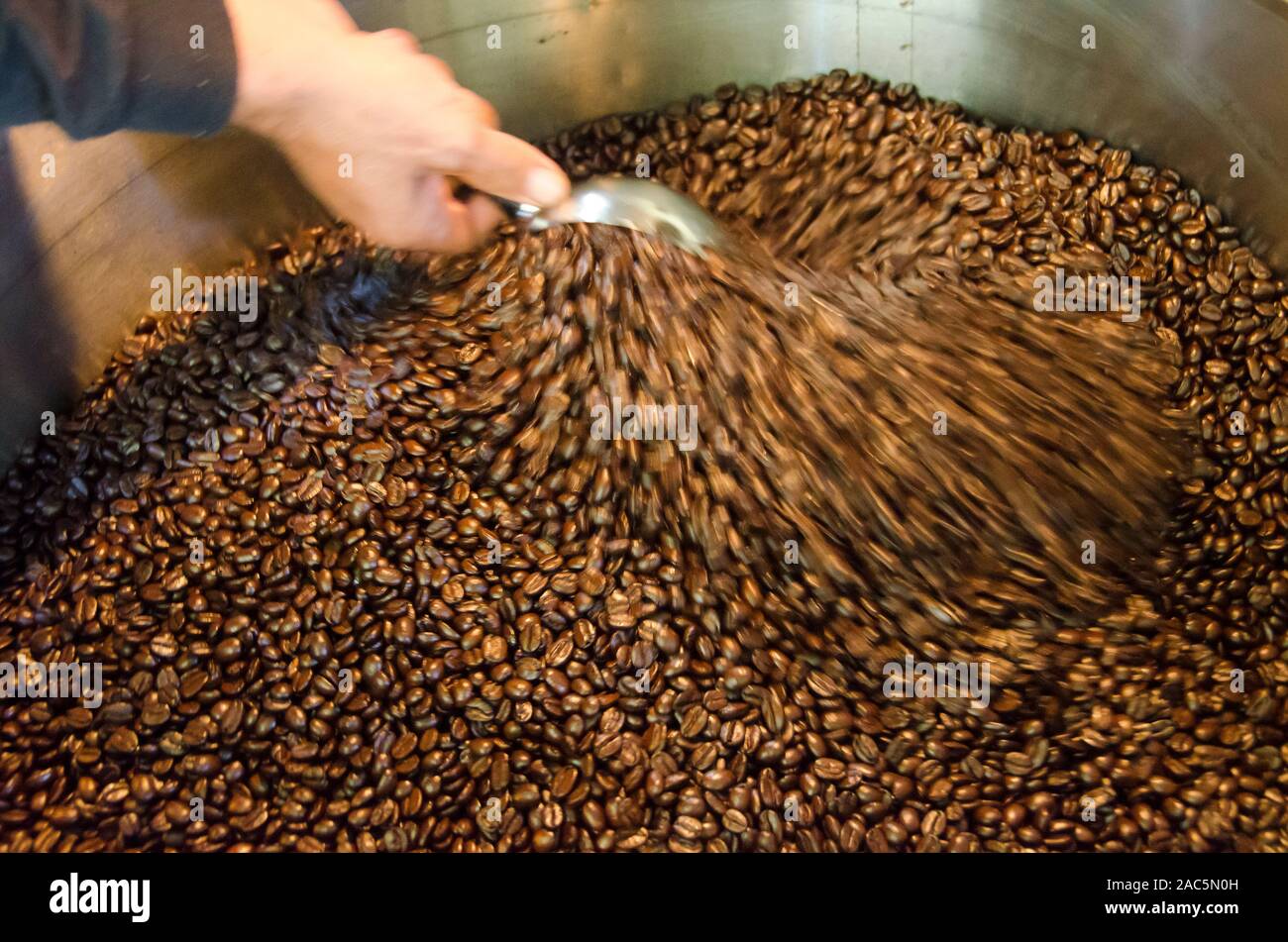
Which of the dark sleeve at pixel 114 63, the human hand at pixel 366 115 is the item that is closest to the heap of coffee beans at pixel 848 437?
the human hand at pixel 366 115

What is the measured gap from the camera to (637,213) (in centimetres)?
200

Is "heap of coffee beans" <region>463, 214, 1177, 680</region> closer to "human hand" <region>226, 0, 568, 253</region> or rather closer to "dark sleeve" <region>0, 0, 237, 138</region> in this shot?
"human hand" <region>226, 0, 568, 253</region>

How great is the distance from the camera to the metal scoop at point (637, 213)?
197 centimetres

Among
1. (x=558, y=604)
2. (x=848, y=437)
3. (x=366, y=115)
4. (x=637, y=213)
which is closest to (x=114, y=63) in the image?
(x=366, y=115)

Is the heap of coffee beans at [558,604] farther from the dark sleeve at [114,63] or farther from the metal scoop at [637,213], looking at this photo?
the dark sleeve at [114,63]

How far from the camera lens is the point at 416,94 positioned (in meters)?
1.76

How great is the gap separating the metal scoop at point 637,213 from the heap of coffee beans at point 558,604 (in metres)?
0.06

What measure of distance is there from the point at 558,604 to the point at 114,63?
1.03 meters

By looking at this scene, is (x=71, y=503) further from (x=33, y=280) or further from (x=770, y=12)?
(x=770, y=12)

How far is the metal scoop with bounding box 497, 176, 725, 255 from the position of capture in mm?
1970

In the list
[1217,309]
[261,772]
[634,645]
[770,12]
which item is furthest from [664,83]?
[261,772]

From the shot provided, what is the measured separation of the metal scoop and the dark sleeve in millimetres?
538

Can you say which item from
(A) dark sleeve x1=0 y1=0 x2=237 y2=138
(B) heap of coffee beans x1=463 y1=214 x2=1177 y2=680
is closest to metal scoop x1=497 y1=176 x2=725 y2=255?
(B) heap of coffee beans x1=463 y1=214 x2=1177 y2=680

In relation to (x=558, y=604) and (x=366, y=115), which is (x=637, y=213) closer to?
(x=366, y=115)
